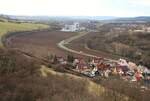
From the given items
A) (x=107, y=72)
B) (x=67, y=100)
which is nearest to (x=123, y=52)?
(x=107, y=72)

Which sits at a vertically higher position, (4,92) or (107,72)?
(4,92)

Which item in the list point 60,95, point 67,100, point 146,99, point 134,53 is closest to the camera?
point 67,100

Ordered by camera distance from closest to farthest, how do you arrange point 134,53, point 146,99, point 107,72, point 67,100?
point 67,100 → point 146,99 → point 107,72 → point 134,53

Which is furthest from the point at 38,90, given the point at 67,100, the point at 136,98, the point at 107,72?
the point at 107,72

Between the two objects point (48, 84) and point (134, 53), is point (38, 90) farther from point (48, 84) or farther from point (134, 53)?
point (134, 53)

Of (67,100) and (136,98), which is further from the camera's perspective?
(136,98)

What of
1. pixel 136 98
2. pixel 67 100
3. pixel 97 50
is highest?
pixel 67 100

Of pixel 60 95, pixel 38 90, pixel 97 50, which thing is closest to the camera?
pixel 60 95

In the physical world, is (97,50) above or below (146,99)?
below

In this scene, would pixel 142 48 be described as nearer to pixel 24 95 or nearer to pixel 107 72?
pixel 107 72
